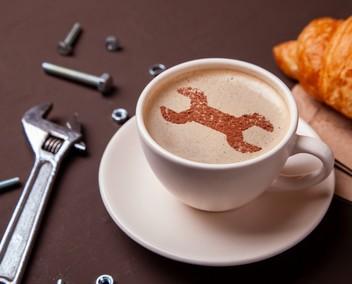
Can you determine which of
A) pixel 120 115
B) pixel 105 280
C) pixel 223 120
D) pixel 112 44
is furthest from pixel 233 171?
pixel 112 44

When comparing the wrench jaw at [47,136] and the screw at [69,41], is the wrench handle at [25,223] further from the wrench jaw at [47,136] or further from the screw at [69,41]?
the screw at [69,41]

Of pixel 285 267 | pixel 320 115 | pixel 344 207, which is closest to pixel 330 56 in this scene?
pixel 320 115

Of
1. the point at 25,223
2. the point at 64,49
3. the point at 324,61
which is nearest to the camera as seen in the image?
the point at 25,223

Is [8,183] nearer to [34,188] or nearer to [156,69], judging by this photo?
[34,188]

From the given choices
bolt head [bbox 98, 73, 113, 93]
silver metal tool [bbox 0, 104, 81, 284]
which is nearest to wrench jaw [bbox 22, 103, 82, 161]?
silver metal tool [bbox 0, 104, 81, 284]

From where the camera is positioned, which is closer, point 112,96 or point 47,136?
point 47,136

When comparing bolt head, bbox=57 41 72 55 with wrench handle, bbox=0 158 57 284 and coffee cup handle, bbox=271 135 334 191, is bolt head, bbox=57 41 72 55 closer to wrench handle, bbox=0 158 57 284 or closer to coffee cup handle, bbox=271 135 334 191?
wrench handle, bbox=0 158 57 284

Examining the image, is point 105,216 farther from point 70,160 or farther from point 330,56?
point 330,56
